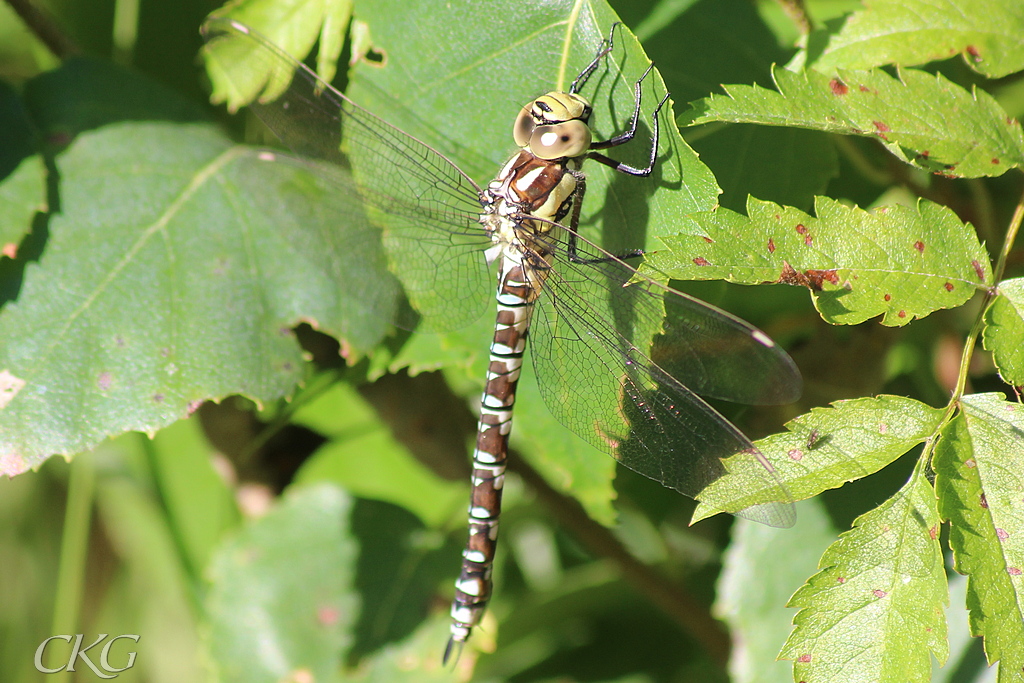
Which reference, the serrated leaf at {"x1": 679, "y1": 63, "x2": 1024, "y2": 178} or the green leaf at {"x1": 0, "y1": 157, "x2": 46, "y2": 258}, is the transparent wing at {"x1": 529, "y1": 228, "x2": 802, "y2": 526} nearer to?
the serrated leaf at {"x1": 679, "y1": 63, "x2": 1024, "y2": 178}

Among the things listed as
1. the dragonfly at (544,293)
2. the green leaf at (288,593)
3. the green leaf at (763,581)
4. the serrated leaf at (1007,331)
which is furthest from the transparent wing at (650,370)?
the green leaf at (288,593)

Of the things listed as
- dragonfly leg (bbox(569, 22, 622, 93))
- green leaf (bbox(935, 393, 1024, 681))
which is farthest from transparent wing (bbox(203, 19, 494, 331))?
green leaf (bbox(935, 393, 1024, 681))

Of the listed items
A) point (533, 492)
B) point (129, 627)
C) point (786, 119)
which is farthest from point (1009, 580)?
point (129, 627)

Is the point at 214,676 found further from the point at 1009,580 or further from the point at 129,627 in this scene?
the point at 1009,580

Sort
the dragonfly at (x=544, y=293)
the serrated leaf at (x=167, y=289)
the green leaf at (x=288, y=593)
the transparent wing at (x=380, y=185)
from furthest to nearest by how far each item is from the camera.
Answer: the green leaf at (x=288, y=593) → the transparent wing at (x=380, y=185) → the serrated leaf at (x=167, y=289) → the dragonfly at (x=544, y=293)

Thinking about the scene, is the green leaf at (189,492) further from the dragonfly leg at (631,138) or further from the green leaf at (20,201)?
the dragonfly leg at (631,138)

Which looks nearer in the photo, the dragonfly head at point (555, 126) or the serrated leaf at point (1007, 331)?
the serrated leaf at point (1007, 331)
